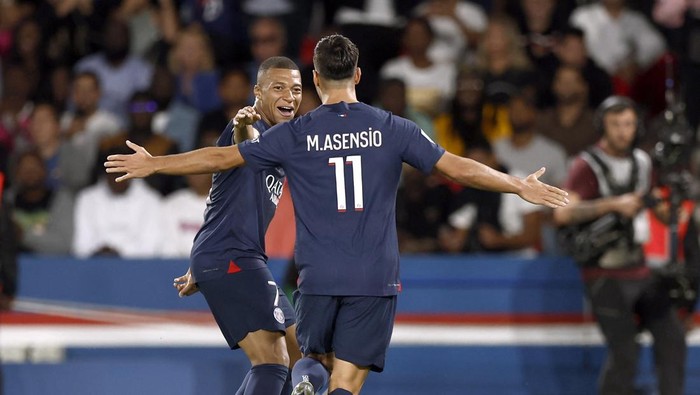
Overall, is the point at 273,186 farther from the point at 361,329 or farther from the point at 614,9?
the point at 614,9

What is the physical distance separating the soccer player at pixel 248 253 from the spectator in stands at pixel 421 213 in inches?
138

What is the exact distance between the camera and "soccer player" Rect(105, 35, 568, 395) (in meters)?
6.41

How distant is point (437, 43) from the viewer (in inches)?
484

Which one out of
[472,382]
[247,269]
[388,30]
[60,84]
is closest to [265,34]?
[388,30]

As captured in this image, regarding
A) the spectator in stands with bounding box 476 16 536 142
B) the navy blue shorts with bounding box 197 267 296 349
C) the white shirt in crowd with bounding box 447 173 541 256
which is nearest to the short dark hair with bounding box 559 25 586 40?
the spectator in stands with bounding box 476 16 536 142

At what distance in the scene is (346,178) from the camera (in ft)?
21.0

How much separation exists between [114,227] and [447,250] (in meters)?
2.77

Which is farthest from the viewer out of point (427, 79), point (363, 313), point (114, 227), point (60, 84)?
point (60, 84)

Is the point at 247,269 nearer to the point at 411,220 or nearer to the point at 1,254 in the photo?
the point at 1,254

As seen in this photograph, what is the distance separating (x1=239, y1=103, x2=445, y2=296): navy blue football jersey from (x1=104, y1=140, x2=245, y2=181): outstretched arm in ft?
0.26

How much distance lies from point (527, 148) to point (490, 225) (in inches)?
37.7

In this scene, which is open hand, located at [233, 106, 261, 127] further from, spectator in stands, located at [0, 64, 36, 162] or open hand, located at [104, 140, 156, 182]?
spectator in stands, located at [0, 64, 36, 162]

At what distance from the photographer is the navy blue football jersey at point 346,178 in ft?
21.1

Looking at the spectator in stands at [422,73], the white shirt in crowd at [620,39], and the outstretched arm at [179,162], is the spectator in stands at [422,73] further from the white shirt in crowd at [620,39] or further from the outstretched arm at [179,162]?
the outstretched arm at [179,162]
